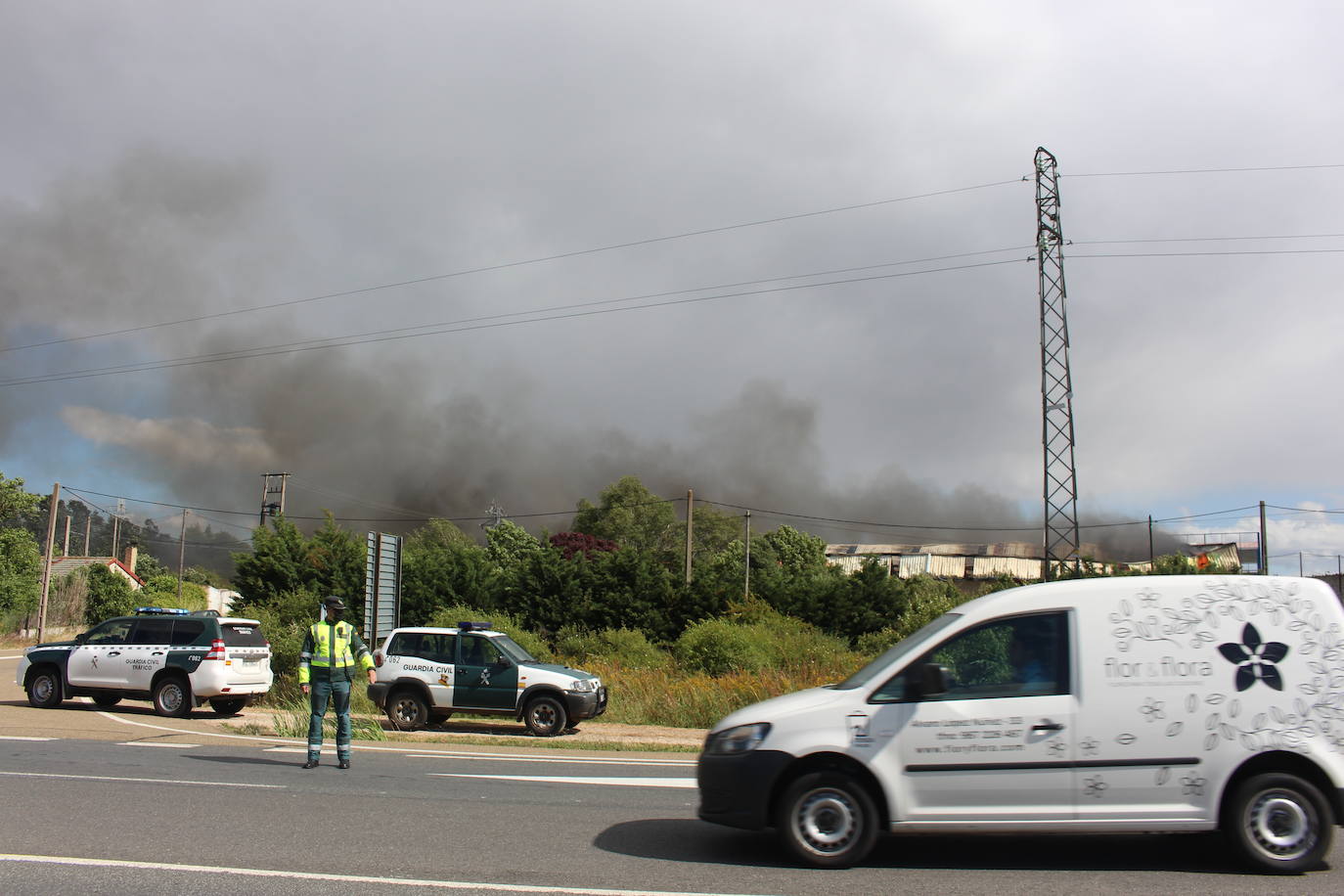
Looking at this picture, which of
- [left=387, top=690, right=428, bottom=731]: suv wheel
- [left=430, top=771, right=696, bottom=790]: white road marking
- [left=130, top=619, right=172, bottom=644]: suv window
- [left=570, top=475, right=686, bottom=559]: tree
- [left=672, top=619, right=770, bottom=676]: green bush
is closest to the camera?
[left=430, top=771, right=696, bottom=790]: white road marking

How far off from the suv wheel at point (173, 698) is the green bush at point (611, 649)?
450 inches

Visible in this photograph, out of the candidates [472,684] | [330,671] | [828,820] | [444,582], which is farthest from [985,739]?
[444,582]

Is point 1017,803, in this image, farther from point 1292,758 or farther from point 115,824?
point 115,824

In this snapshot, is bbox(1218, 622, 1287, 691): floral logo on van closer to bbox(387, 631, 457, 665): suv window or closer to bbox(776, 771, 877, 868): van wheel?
bbox(776, 771, 877, 868): van wheel

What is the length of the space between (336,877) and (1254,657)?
566 cm

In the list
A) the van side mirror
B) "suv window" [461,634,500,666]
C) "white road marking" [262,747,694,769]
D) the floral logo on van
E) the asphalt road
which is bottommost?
"white road marking" [262,747,694,769]

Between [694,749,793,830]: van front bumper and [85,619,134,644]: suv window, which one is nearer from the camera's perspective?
[694,749,793,830]: van front bumper

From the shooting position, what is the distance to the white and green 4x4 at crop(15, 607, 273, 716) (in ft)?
58.4

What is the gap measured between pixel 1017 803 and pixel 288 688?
1785 centimetres

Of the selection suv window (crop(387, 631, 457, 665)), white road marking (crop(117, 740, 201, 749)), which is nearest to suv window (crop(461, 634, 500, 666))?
suv window (crop(387, 631, 457, 665))

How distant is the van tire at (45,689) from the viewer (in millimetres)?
19000

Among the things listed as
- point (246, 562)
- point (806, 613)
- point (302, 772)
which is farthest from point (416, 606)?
point (302, 772)

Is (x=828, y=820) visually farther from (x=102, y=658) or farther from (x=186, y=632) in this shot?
(x=102, y=658)

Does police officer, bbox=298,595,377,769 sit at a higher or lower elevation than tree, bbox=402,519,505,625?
lower
